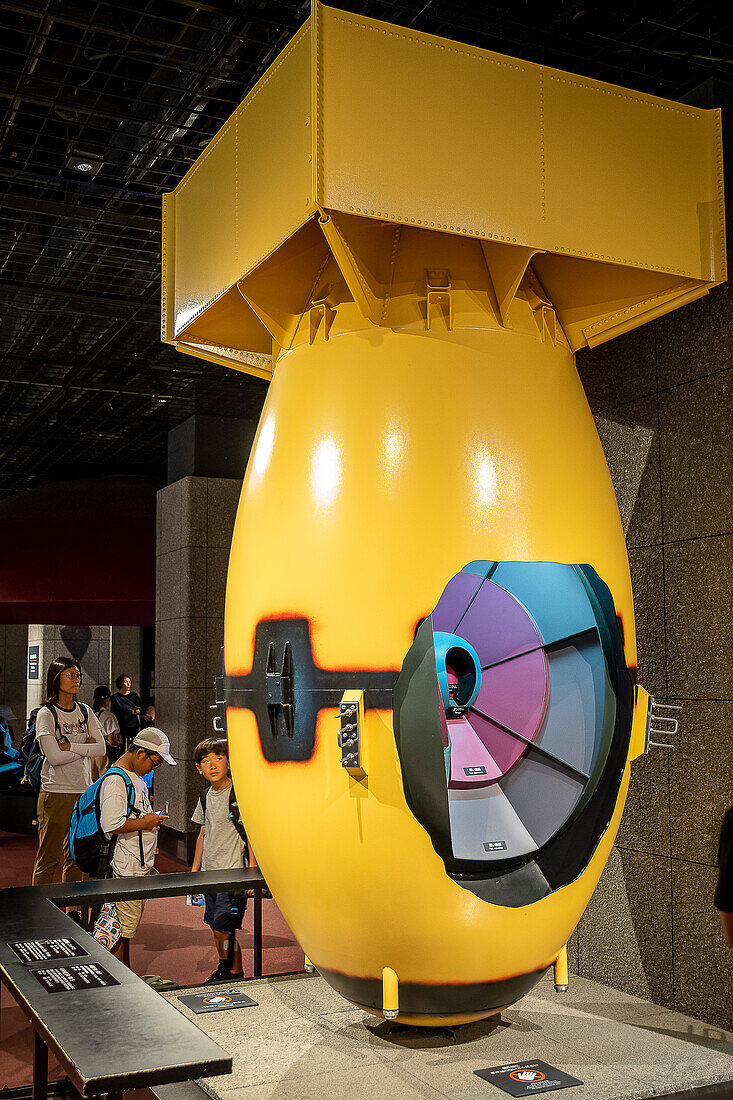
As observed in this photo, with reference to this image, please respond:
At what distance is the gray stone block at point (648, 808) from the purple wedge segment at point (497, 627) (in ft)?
4.41

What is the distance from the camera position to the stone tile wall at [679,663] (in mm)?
4297

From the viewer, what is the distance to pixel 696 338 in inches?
177

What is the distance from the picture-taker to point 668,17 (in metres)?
4.72

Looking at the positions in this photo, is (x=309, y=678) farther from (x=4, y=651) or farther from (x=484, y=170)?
(x=4, y=651)

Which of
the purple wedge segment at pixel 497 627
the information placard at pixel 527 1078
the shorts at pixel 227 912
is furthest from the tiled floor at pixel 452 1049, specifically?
the purple wedge segment at pixel 497 627

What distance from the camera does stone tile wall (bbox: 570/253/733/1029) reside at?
4.30 m

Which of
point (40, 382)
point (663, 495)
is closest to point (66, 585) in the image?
point (40, 382)

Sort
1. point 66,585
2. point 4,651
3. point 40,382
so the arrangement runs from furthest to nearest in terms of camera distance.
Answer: point 4,651 < point 66,585 < point 40,382

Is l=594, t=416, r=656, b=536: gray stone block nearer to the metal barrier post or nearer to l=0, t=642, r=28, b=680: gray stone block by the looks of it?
the metal barrier post

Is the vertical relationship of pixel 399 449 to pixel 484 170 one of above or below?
below

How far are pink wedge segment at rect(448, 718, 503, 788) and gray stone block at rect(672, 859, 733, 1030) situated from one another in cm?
130

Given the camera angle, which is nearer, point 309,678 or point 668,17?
point 309,678

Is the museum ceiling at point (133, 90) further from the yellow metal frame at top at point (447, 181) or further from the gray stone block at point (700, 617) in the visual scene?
the gray stone block at point (700, 617)

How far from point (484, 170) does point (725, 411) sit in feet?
5.12
